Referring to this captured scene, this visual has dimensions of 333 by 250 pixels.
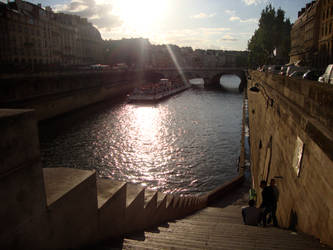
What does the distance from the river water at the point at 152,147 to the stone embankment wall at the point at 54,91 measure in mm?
2200

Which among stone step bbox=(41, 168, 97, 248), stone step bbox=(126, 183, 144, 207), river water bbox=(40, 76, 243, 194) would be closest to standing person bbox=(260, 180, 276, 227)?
stone step bbox=(126, 183, 144, 207)

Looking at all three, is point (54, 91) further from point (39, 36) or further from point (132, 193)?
point (132, 193)

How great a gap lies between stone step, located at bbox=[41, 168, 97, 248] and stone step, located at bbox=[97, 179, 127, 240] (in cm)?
22

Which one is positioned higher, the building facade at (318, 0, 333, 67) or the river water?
the building facade at (318, 0, 333, 67)

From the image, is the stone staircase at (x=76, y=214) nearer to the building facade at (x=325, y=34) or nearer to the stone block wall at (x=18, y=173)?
the stone block wall at (x=18, y=173)

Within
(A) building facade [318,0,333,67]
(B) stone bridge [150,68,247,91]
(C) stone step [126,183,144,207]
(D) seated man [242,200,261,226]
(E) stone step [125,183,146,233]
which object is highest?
(A) building facade [318,0,333,67]

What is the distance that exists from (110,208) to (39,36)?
67.9 metres

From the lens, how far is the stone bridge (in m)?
87.4

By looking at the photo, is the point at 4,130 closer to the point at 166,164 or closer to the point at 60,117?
the point at 166,164

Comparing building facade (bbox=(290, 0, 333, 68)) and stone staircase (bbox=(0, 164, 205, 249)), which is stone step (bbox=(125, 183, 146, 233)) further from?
building facade (bbox=(290, 0, 333, 68))

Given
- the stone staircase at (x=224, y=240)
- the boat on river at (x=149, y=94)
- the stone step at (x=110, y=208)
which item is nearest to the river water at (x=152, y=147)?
the stone staircase at (x=224, y=240)

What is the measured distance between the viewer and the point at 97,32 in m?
106

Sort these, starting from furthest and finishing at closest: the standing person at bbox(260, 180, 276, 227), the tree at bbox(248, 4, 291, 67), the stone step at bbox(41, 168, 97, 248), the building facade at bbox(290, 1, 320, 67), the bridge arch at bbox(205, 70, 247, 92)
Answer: the bridge arch at bbox(205, 70, 247, 92)
the tree at bbox(248, 4, 291, 67)
the building facade at bbox(290, 1, 320, 67)
the standing person at bbox(260, 180, 276, 227)
the stone step at bbox(41, 168, 97, 248)

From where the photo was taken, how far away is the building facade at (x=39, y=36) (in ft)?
174
